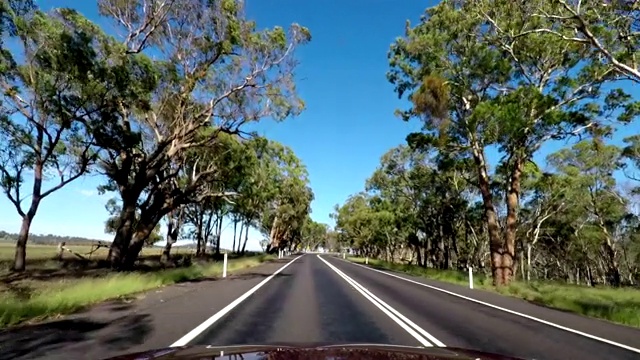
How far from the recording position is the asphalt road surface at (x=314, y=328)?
24.4 ft

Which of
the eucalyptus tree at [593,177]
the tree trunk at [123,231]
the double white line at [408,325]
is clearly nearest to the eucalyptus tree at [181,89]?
the tree trunk at [123,231]

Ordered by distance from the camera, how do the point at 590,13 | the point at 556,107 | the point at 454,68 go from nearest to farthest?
the point at 590,13 → the point at 556,107 → the point at 454,68

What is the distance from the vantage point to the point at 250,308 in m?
12.1

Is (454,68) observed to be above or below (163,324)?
Answer: above

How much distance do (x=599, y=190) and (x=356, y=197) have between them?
48.4m

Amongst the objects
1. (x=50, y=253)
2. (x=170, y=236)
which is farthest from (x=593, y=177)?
(x=50, y=253)

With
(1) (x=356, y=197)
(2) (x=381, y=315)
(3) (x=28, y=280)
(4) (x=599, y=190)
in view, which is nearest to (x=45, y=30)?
(3) (x=28, y=280)

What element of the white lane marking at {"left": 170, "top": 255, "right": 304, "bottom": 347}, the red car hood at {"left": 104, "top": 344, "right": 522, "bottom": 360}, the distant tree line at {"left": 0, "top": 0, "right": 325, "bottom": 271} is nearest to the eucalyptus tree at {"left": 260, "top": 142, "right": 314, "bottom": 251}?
the distant tree line at {"left": 0, "top": 0, "right": 325, "bottom": 271}

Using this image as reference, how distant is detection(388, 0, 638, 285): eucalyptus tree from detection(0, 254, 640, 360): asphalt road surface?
11.3m

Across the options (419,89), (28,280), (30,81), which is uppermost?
(419,89)

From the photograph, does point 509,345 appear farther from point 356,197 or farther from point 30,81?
point 356,197

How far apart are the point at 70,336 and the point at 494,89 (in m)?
22.9

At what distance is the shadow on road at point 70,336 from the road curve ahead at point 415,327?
96cm

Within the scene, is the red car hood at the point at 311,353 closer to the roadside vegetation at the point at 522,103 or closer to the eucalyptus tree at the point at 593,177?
the roadside vegetation at the point at 522,103
